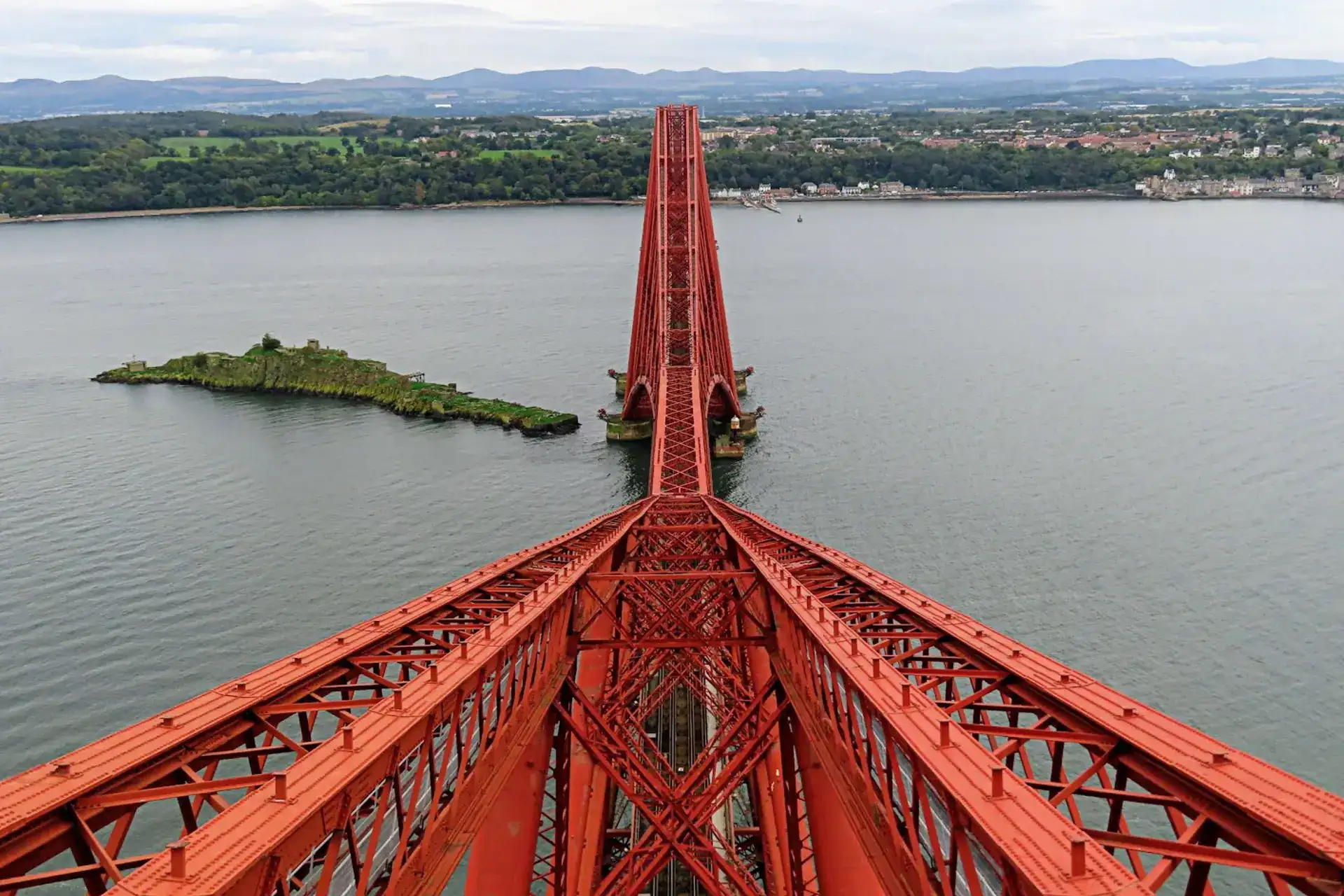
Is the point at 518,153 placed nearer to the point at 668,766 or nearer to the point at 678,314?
the point at 678,314

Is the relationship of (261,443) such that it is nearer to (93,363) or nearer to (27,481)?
(27,481)

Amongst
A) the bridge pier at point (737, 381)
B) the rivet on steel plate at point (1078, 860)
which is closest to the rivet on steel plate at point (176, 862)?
the rivet on steel plate at point (1078, 860)

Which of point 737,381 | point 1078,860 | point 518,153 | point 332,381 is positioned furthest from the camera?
point 518,153

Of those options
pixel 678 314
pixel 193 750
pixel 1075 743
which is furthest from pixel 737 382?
pixel 193 750

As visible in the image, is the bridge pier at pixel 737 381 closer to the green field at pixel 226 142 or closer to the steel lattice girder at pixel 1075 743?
the steel lattice girder at pixel 1075 743

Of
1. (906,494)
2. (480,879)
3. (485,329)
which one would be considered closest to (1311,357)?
(906,494)

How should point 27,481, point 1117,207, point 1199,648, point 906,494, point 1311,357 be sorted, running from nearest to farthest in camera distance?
point 1199,648
point 906,494
point 27,481
point 1311,357
point 1117,207

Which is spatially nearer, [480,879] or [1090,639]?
[480,879]
